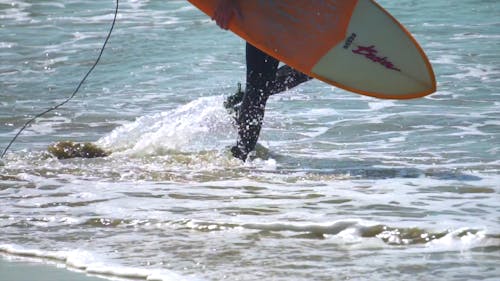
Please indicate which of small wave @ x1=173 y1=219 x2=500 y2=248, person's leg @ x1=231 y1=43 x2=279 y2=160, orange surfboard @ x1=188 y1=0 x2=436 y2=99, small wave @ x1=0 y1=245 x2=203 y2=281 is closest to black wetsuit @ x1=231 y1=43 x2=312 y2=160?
person's leg @ x1=231 y1=43 x2=279 y2=160

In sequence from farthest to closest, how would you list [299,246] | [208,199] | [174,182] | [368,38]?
[368,38] → [174,182] → [208,199] → [299,246]

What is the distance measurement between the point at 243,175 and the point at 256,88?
68cm

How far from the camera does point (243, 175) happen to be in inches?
265

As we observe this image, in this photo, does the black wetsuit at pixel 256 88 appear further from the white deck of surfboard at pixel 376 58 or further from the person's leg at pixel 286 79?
the white deck of surfboard at pixel 376 58

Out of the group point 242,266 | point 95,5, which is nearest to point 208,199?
point 242,266

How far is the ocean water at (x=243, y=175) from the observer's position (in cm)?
471

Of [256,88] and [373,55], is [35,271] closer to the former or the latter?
[256,88]

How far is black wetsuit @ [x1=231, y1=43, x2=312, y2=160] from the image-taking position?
7.12 meters

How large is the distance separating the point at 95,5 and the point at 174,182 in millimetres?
11322


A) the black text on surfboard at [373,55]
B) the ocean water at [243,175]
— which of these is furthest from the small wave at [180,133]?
the black text on surfboard at [373,55]

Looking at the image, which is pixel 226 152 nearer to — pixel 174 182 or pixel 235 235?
pixel 174 182

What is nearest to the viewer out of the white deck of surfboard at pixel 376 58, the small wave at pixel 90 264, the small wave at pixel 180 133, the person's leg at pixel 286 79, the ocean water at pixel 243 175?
the small wave at pixel 90 264

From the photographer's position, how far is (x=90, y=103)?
1030 cm

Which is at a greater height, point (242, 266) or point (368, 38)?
point (368, 38)
